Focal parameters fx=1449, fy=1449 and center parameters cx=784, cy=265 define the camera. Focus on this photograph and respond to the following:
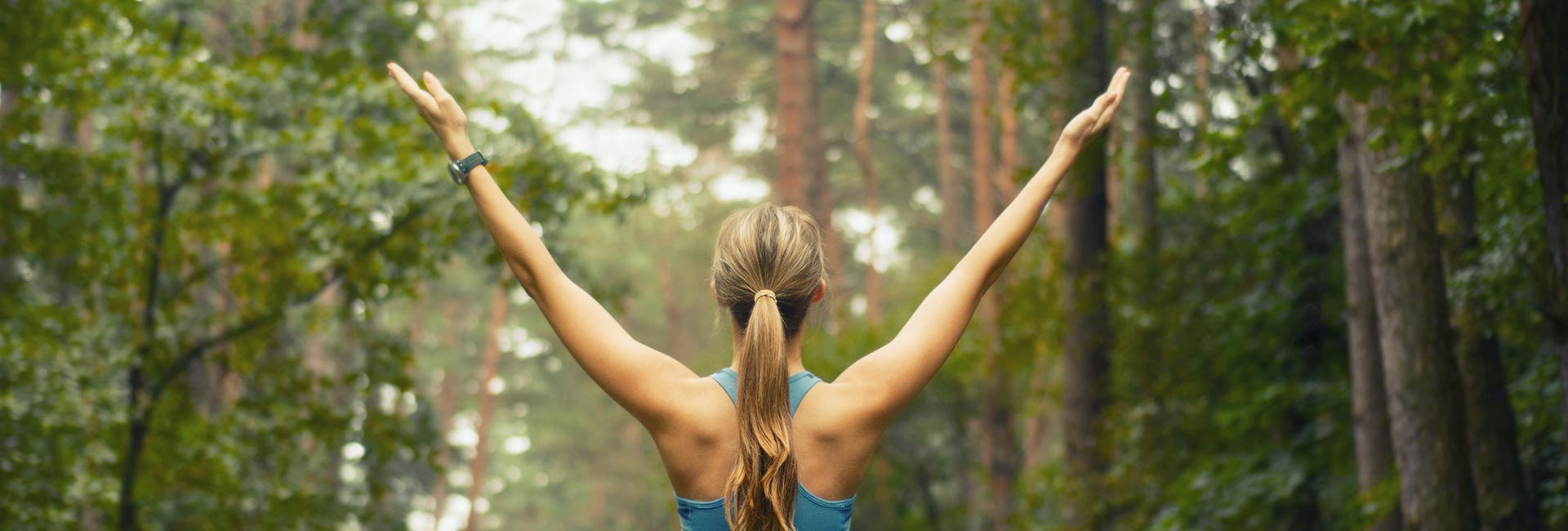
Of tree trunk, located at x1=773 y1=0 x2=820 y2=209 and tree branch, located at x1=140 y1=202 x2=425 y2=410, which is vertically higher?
tree trunk, located at x1=773 y1=0 x2=820 y2=209

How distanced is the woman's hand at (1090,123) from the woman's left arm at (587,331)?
37.8 inches

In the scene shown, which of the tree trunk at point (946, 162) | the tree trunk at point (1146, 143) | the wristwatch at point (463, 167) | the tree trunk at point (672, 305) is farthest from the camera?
the tree trunk at point (672, 305)

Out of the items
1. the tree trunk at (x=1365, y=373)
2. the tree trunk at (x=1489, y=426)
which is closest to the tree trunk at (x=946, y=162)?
the tree trunk at (x=1365, y=373)

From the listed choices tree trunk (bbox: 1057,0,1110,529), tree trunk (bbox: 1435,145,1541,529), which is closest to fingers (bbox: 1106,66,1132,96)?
tree trunk (bbox: 1435,145,1541,529)

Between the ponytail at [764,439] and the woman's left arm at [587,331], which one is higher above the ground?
the woman's left arm at [587,331]

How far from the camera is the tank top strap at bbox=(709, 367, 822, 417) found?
270 cm

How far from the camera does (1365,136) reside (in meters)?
7.02

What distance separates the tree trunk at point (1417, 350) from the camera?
6.68 m

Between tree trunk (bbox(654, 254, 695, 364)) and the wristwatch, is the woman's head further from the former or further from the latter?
tree trunk (bbox(654, 254, 695, 364))

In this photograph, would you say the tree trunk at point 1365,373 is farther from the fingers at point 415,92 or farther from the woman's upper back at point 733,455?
the fingers at point 415,92

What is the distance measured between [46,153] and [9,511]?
2.34 meters

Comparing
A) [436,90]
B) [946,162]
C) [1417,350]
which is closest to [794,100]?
[946,162]

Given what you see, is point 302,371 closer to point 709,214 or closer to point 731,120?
point 731,120

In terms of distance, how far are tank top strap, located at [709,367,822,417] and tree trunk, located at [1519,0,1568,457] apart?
3.01 m
